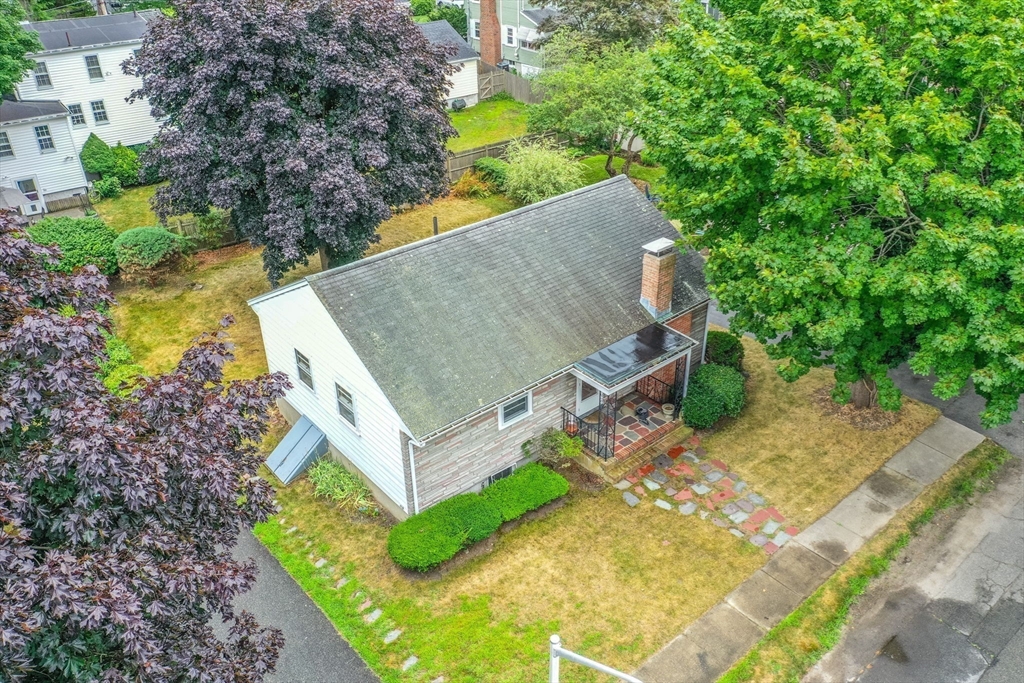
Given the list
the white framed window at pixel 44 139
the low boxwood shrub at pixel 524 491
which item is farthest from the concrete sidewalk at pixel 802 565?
the white framed window at pixel 44 139

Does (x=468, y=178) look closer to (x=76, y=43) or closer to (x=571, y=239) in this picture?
(x=571, y=239)

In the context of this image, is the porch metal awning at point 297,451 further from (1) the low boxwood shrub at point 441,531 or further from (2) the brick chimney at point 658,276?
(2) the brick chimney at point 658,276

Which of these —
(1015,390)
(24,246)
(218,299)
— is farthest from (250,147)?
(1015,390)

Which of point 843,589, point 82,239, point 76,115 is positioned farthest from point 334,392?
point 76,115

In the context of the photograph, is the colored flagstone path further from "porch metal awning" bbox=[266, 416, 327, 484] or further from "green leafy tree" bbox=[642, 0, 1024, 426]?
"porch metal awning" bbox=[266, 416, 327, 484]

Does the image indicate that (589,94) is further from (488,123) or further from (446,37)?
(446,37)

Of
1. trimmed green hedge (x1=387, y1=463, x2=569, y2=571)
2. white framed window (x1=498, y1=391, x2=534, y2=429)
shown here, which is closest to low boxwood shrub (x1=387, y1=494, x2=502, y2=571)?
trimmed green hedge (x1=387, y1=463, x2=569, y2=571)
